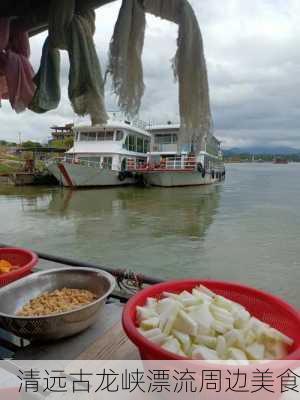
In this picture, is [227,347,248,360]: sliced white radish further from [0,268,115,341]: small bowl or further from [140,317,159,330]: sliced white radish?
[0,268,115,341]: small bowl

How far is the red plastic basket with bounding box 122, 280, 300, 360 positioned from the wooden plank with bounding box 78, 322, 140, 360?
20cm

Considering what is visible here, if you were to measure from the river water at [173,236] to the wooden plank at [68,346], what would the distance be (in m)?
3.26

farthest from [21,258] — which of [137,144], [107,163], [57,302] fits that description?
[137,144]

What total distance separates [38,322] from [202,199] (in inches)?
493

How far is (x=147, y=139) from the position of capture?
20.3 metres

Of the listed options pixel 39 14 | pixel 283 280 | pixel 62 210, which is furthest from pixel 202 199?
pixel 39 14

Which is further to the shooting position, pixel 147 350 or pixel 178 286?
pixel 178 286

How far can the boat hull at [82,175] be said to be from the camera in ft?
49.3

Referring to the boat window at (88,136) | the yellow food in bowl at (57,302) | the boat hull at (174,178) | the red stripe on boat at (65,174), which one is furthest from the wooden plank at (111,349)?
the boat window at (88,136)

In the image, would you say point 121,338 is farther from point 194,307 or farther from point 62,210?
point 62,210

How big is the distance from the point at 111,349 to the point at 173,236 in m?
5.98

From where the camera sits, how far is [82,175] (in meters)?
15.4

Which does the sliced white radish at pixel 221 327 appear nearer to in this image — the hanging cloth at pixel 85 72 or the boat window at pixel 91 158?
the hanging cloth at pixel 85 72

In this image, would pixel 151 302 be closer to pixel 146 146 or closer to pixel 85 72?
pixel 85 72
